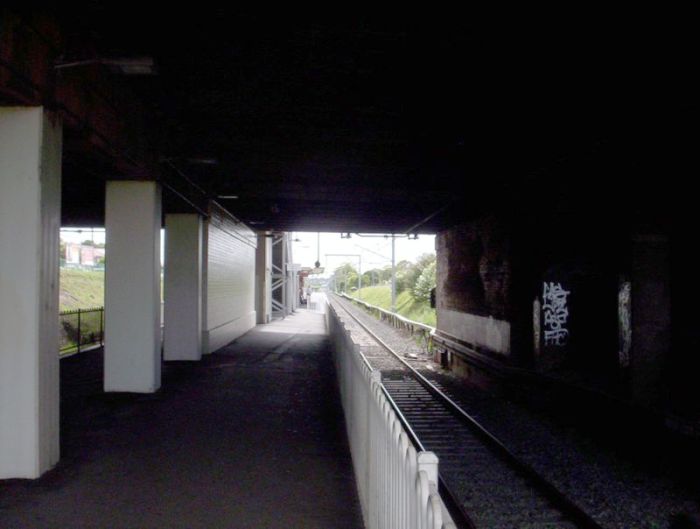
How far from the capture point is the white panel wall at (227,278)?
696 inches

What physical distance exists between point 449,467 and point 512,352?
6.32m

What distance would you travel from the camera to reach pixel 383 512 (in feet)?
12.6

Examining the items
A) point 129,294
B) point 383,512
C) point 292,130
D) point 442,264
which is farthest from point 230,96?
point 442,264

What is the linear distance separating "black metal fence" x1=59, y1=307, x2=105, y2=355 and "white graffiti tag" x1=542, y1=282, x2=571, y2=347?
12.5 meters

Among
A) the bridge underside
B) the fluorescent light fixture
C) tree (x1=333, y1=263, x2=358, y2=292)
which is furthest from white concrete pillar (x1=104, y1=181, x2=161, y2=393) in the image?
tree (x1=333, y1=263, x2=358, y2=292)

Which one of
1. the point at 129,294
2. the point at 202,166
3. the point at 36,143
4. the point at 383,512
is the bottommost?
the point at 383,512

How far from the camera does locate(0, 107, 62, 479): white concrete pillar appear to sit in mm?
6047

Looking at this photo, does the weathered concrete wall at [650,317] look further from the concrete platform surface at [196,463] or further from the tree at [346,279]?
the tree at [346,279]

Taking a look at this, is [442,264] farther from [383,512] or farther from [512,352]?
[383,512]

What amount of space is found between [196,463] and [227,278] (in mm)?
14276

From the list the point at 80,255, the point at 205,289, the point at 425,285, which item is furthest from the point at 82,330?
the point at 80,255

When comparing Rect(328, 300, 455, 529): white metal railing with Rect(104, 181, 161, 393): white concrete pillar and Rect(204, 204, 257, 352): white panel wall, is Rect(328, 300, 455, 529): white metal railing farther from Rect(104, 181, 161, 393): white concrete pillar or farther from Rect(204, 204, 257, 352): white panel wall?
Rect(204, 204, 257, 352): white panel wall

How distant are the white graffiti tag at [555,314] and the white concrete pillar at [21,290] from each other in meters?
9.88

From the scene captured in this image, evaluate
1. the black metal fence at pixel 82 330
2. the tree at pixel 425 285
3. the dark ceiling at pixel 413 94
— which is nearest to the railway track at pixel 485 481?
the dark ceiling at pixel 413 94
